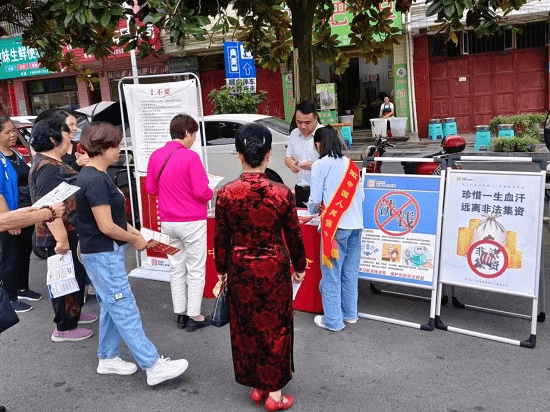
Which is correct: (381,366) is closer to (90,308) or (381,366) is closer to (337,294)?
(337,294)

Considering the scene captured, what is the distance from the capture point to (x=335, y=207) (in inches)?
161

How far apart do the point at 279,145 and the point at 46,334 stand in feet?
17.2

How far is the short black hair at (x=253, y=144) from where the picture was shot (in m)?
3.03

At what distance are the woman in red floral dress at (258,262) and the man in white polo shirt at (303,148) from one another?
220 cm

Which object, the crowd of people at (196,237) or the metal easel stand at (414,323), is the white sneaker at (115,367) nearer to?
the crowd of people at (196,237)

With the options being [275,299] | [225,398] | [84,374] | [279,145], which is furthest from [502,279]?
[279,145]

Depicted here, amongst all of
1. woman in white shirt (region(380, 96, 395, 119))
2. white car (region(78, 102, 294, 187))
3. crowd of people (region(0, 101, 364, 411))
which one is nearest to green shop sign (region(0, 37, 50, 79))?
white car (region(78, 102, 294, 187))

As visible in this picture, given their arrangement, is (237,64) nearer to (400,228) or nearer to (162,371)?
(400,228)

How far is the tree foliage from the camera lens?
445cm

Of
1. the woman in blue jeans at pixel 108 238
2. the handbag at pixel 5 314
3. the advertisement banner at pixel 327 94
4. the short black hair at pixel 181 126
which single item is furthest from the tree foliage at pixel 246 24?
the advertisement banner at pixel 327 94

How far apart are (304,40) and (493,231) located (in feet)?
10.9

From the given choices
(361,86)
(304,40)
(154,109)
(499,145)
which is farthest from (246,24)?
(361,86)

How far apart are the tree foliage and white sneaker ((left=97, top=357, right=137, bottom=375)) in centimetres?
249

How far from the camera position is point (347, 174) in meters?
4.11
